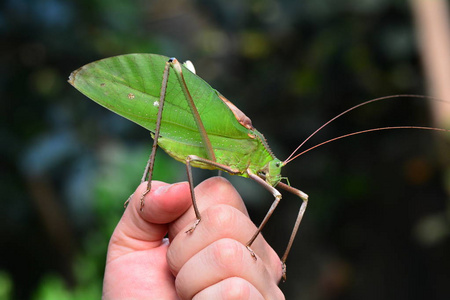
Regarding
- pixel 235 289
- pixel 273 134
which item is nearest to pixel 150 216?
pixel 235 289

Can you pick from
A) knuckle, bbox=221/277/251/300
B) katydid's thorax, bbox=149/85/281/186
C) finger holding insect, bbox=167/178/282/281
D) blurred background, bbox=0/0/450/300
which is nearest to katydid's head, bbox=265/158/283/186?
katydid's thorax, bbox=149/85/281/186

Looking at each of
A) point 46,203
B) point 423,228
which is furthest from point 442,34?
point 46,203

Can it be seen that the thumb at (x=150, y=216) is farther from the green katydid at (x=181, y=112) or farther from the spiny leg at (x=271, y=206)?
the spiny leg at (x=271, y=206)

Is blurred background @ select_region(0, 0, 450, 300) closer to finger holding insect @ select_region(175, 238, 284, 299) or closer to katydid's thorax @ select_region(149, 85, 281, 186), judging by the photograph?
katydid's thorax @ select_region(149, 85, 281, 186)

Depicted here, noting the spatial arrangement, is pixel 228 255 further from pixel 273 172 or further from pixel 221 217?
pixel 273 172

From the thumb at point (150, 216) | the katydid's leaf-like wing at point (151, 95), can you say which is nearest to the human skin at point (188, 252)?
the thumb at point (150, 216)
